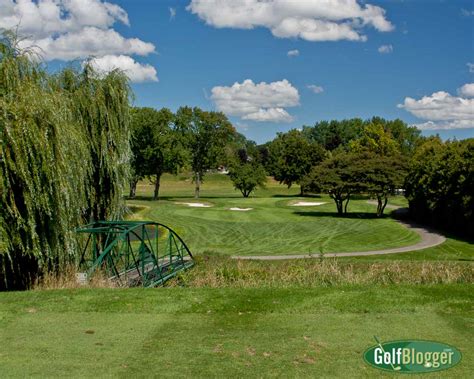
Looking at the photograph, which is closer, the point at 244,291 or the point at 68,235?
the point at 244,291

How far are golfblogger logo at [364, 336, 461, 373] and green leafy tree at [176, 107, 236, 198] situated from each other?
67.2m

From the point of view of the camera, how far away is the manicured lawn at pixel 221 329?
670cm

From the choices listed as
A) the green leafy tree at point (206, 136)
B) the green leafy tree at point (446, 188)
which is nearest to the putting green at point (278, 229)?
the green leafy tree at point (446, 188)

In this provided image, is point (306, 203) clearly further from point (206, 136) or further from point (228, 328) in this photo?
point (228, 328)

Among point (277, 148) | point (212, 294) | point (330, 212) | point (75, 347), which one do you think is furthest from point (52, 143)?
point (277, 148)

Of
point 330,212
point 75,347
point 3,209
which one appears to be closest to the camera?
point 75,347

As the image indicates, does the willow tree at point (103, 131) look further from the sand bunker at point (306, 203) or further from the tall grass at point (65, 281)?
the sand bunker at point (306, 203)

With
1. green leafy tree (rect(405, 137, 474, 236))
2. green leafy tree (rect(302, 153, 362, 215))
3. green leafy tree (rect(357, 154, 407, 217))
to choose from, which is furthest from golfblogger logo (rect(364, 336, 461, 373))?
green leafy tree (rect(302, 153, 362, 215))

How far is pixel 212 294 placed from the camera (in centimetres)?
1043

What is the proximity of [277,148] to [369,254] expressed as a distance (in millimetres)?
68621

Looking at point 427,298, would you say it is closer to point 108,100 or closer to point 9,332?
point 9,332

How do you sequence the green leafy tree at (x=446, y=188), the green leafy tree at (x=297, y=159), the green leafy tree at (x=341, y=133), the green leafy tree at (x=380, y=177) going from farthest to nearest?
1. the green leafy tree at (x=341, y=133)
2. the green leafy tree at (x=297, y=159)
3. the green leafy tree at (x=380, y=177)
4. the green leafy tree at (x=446, y=188)

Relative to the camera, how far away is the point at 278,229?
1770 inches

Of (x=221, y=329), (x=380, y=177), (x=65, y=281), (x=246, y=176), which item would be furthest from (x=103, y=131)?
(x=246, y=176)
